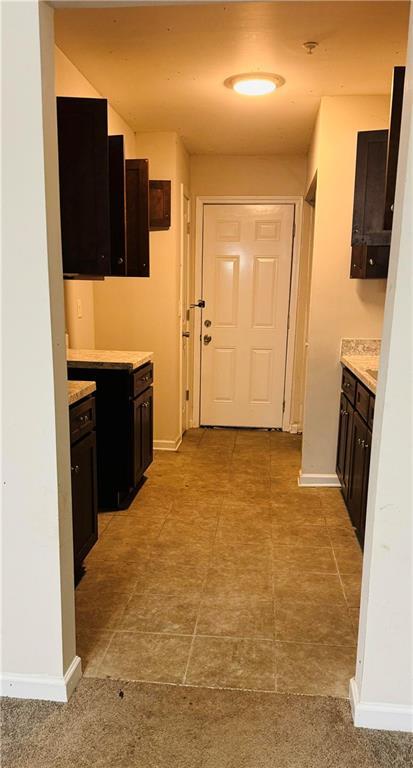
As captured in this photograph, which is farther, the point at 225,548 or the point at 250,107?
the point at 250,107

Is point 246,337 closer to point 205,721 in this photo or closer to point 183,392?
point 183,392

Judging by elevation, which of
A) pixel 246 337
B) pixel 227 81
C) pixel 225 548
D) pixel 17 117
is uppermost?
pixel 227 81

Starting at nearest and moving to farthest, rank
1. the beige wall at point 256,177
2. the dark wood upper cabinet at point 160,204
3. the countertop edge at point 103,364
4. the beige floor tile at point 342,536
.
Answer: the beige floor tile at point 342,536
the countertop edge at point 103,364
the dark wood upper cabinet at point 160,204
the beige wall at point 256,177

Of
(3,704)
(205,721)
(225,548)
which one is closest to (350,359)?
(225,548)

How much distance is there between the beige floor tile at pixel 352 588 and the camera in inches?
95.4

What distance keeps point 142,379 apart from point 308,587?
63.4 inches

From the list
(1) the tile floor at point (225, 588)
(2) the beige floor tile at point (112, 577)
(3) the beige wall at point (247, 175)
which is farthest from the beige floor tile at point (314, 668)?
(3) the beige wall at point (247, 175)

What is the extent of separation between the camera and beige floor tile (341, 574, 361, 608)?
7.95 feet

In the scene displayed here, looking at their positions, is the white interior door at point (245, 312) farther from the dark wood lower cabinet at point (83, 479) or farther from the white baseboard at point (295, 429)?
the dark wood lower cabinet at point (83, 479)

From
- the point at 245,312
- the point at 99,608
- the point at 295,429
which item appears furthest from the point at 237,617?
the point at 245,312

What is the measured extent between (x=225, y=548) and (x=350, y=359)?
1422mm

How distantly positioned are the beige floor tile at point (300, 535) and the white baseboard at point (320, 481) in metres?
0.65

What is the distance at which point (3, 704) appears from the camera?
1.79 metres

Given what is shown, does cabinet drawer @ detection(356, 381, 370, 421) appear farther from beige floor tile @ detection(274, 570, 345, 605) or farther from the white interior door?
the white interior door
